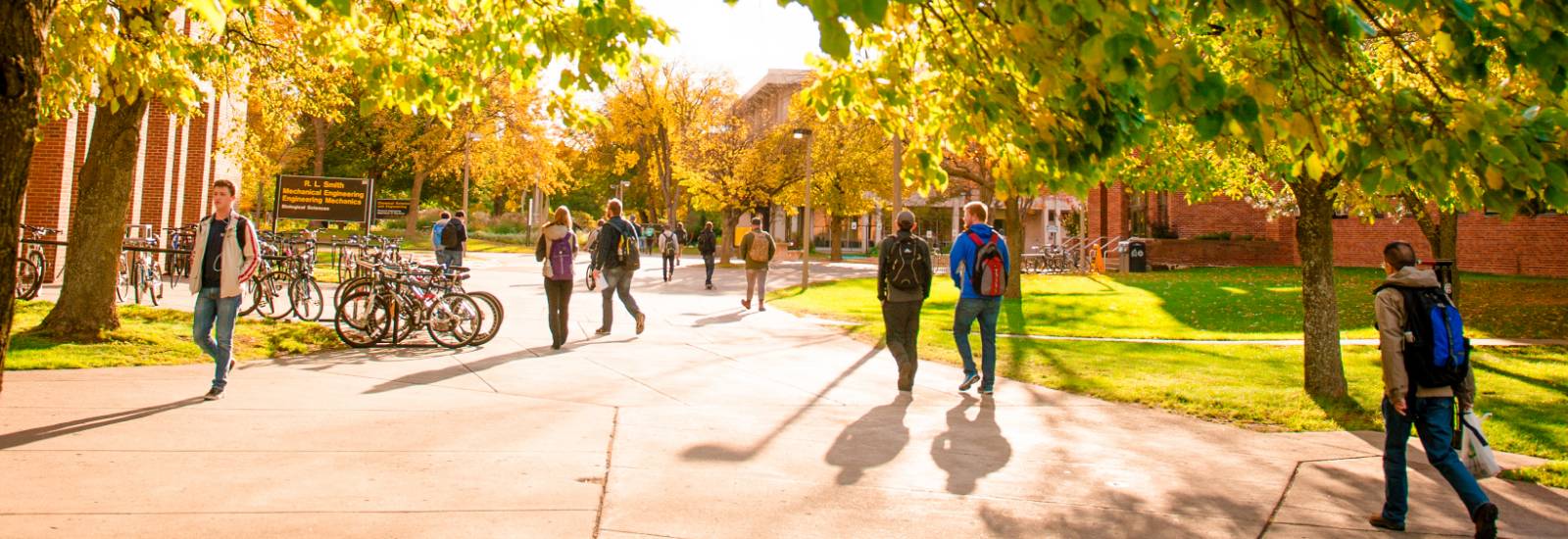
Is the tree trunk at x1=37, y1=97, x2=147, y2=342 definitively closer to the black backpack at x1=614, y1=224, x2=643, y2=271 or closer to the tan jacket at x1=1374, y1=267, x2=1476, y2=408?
the black backpack at x1=614, y1=224, x2=643, y2=271

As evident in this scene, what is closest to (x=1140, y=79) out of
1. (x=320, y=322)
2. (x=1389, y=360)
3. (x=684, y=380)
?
(x=1389, y=360)

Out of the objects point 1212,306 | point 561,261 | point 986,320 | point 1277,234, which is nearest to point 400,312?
point 561,261

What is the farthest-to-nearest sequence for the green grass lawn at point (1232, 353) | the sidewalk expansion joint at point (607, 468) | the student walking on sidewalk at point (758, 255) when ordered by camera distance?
1. the student walking on sidewalk at point (758, 255)
2. the green grass lawn at point (1232, 353)
3. the sidewalk expansion joint at point (607, 468)

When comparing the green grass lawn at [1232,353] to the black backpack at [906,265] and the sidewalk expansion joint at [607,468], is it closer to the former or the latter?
the black backpack at [906,265]

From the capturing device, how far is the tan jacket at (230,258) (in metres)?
7.56

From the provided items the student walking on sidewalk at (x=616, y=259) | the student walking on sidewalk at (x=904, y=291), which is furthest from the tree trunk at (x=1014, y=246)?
the student walking on sidewalk at (x=904, y=291)

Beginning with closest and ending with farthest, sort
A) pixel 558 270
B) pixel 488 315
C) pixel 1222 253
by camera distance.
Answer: pixel 558 270 < pixel 488 315 < pixel 1222 253

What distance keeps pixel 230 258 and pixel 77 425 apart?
5.93ft

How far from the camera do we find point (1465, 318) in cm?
1823

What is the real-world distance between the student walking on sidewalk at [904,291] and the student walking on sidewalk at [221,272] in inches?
196

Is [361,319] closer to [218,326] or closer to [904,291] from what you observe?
[218,326]

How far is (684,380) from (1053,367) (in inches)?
171

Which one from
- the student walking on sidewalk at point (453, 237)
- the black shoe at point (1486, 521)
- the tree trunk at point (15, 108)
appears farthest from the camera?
the student walking on sidewalk at point (453, 237)

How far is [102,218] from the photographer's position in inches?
412
